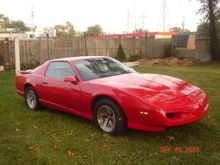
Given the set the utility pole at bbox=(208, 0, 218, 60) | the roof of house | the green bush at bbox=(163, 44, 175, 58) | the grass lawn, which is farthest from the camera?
the green bush at bbox=(163, 44, 175, 58)

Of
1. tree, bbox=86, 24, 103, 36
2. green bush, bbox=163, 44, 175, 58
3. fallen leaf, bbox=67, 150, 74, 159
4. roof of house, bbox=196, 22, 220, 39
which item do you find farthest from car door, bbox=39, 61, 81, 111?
tree, bbox=86, 24, 103, 36

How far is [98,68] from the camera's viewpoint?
6879 millimetres

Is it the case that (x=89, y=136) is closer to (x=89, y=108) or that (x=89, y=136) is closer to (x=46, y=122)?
(x=89, y=108)

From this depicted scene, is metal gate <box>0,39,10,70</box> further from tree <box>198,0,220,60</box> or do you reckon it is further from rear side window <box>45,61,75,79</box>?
tree <box>198,0,220,60</box>

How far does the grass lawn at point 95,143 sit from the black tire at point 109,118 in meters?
0.14

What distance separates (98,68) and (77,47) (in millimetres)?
15576

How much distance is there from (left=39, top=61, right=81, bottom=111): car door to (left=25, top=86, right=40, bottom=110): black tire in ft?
1.18

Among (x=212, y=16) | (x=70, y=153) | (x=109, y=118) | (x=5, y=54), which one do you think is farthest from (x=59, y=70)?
(x=212, y=16)

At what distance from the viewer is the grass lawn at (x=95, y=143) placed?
4.85 m

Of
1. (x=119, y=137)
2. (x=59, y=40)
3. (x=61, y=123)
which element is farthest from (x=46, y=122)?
(x=59, y=40)

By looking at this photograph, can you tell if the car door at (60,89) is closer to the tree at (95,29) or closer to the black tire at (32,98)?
the black tire at (32,98)

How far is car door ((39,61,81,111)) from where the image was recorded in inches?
258
